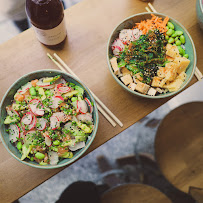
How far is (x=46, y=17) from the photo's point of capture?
1020mm

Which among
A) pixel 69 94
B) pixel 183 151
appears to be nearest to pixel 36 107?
pixel 69 94

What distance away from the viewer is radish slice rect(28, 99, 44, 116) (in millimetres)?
1045

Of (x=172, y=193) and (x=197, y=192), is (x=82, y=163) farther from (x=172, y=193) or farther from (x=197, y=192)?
(x=197, y=192)

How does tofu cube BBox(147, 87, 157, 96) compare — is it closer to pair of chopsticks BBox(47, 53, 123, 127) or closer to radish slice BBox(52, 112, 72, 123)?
pair of chopsticks BBox(47, 53, 123, 127)

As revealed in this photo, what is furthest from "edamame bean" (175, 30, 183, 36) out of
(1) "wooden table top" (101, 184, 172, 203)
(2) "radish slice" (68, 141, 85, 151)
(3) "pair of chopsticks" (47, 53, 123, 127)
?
(1) "wooden table top" (101, 184, 172, 203)

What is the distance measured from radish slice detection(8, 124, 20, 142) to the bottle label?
18.2 inches

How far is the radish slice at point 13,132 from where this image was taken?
1.04 meters

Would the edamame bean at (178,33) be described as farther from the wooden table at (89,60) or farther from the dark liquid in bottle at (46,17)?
the dark liquid in bottle at (46,17)

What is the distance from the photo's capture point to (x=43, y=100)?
1.06 m

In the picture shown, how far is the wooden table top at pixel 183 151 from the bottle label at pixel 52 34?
1114 millimetres

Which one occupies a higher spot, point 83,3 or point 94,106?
point 83,3

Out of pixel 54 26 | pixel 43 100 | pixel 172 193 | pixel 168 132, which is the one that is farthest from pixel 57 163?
pixel 172 193

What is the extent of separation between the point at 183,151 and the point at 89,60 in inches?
51.3

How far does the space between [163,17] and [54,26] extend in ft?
1.92
